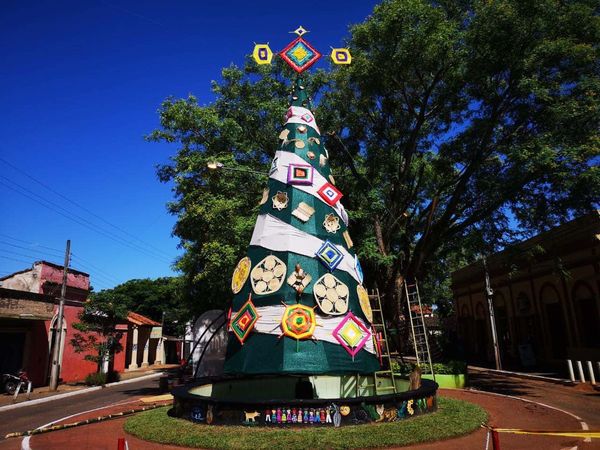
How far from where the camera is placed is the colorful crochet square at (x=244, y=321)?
1061 centimetres

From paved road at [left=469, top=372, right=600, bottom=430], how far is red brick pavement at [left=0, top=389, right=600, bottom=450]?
66cm

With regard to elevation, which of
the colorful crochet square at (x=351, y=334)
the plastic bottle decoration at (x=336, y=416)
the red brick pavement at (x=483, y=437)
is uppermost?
the colorful crochet square at (x=351, y=334)

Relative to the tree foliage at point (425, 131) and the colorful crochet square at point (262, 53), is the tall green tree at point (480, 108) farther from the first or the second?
the colorful crochet square at point (262, 53)

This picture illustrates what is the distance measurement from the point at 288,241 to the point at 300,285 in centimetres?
A: 129

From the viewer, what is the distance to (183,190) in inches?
750

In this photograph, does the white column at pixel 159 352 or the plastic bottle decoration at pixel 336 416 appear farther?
the white column at pixel 159 352

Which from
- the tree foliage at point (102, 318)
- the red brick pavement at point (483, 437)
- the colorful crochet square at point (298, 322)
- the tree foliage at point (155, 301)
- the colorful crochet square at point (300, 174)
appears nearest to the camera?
the red brick pavement at point (483, 437)

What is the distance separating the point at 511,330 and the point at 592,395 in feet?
40.4

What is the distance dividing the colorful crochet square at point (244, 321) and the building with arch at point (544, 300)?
33.1 ft

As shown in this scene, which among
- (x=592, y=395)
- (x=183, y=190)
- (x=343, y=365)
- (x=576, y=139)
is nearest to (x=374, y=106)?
(x=576, y=139)

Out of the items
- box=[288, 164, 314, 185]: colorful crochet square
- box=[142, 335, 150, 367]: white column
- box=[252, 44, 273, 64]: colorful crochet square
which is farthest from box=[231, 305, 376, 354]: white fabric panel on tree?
box=[142, 335, 150, 367]: white column

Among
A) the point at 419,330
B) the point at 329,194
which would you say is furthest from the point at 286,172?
the point at 419,330

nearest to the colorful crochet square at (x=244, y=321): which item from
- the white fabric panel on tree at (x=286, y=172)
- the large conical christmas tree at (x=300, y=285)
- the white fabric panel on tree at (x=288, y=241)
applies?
the large conical christmas tree at (x=300, y=285)

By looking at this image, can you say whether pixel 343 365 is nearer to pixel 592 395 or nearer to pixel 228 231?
pixel 228 231
